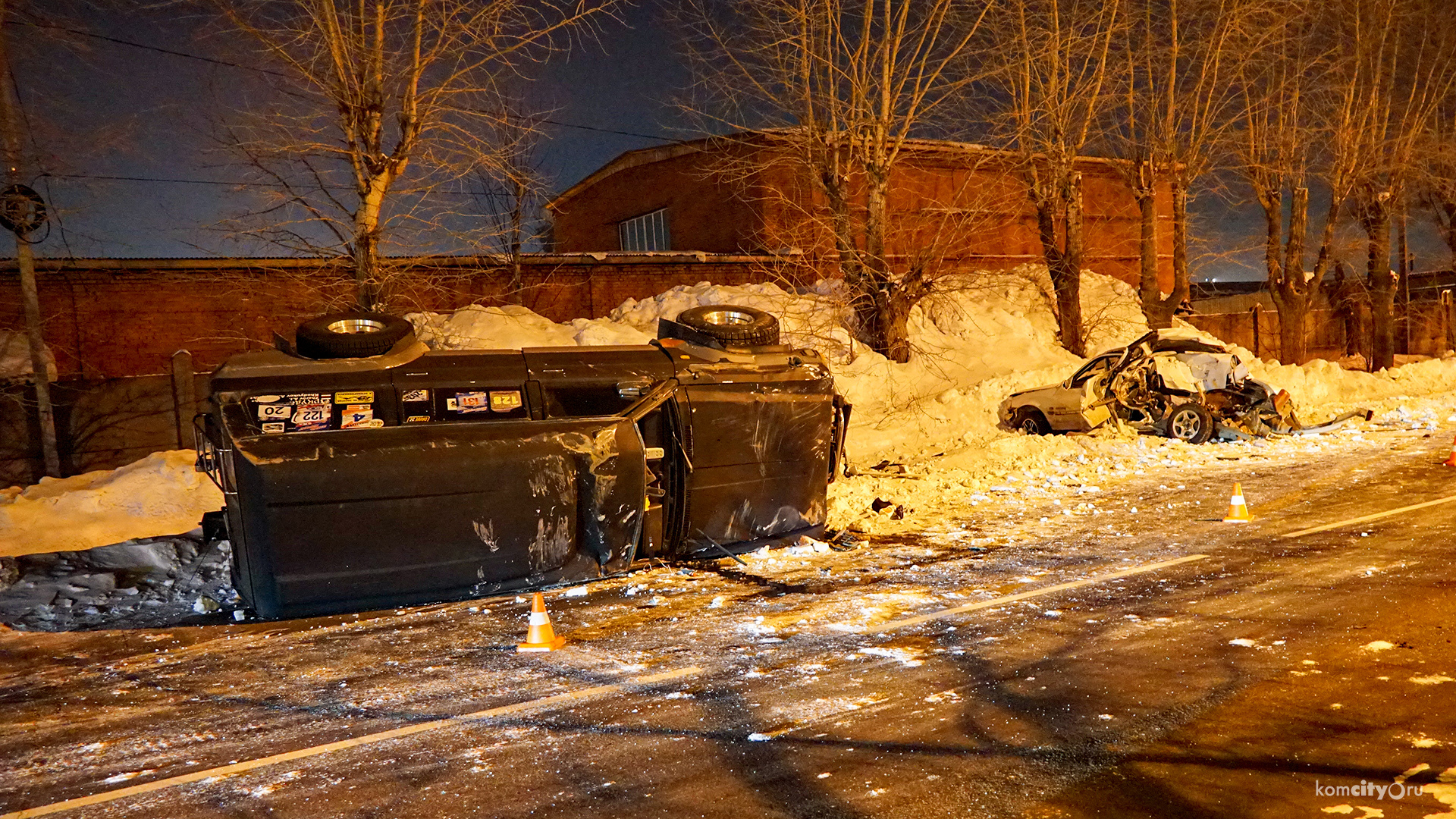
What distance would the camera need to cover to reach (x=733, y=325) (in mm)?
9328

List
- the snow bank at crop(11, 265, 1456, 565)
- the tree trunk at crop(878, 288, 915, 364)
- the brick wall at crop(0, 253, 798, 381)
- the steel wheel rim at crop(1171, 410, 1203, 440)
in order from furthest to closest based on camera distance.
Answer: the tree trunk at crop(878, 288, 915, 364)
the brick wall at crop(0, 253, 798, 381)
the steel wheel rim at crop(1171, 410, 1203, 440)
the snow bank at crop(11, 265, 1456, 565)

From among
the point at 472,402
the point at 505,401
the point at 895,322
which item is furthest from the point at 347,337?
the point at 895,322

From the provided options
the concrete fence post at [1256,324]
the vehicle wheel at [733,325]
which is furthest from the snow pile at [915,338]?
the vehicle wheel at [733,325]

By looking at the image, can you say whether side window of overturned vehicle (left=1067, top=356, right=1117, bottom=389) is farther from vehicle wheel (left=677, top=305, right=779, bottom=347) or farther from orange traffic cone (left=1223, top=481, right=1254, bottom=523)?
vehicle wheel (left=677, top=305, right=779, bottom=347)

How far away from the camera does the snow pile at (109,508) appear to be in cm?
1080

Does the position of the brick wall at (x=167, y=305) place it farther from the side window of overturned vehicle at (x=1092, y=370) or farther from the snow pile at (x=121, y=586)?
the side window of overturned vehicle at (x=1092, y=370)

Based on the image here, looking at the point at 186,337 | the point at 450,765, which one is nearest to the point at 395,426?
the point at 450,765

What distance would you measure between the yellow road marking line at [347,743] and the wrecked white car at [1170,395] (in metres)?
11.2

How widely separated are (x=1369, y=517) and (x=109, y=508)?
13293 mm

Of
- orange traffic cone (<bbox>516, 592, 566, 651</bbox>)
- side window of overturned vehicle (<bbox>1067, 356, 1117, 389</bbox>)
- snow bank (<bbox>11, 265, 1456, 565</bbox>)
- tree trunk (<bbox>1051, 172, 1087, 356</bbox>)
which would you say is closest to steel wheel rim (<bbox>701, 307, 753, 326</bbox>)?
snow bank (<bbox>11, 265, 1456, 565</bbox>)

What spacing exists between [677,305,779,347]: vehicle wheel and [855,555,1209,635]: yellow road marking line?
331cm

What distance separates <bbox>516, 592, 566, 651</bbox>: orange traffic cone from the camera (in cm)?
644

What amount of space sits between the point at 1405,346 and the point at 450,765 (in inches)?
1549

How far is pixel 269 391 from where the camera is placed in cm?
740
